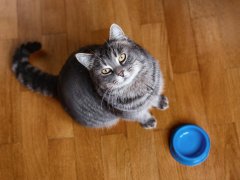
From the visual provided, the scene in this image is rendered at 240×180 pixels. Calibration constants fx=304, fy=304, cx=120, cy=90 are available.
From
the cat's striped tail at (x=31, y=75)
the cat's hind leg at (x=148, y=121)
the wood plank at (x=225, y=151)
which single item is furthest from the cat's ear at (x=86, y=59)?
the wood plank at (x=225, y=151)

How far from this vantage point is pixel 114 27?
1349 millimetres

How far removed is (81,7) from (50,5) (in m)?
0.21

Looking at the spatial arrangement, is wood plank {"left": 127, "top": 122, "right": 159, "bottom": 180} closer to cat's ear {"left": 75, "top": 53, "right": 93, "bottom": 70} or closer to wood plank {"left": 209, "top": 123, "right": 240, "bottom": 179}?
wood plank {"left": 209, "top": 123, "right": 240, "bottom": 179}

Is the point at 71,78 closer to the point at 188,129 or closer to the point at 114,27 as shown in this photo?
the point at 114,27

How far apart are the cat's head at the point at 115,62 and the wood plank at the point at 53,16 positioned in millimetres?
689

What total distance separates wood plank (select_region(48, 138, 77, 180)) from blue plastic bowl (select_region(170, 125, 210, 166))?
22.9 inches

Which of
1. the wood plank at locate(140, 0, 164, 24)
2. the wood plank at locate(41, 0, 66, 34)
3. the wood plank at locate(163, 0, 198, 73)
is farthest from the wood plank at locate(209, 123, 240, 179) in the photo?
the wood plank at locate(41, 0, 66, 34)

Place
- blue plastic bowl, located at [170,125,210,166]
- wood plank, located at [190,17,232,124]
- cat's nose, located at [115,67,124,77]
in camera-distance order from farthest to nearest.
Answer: wood plank, located at [190,17,232,124], blue plastic bowl, located at [170,125,210,166], cat's nose, located at [115,67,124,77]

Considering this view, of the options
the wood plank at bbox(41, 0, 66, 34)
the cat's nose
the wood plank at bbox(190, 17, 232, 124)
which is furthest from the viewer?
the wood plank at bbox(41, 0, 66, 34)

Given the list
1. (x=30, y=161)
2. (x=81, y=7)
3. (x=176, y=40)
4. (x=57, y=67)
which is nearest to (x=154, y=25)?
(x=176, y=40)

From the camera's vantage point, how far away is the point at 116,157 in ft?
5.72

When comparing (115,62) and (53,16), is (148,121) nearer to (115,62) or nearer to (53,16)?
(115,62)

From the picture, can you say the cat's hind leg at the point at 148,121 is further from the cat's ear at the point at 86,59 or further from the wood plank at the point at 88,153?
the cat's ear at the point at 86,59

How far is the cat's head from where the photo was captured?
1299mm
